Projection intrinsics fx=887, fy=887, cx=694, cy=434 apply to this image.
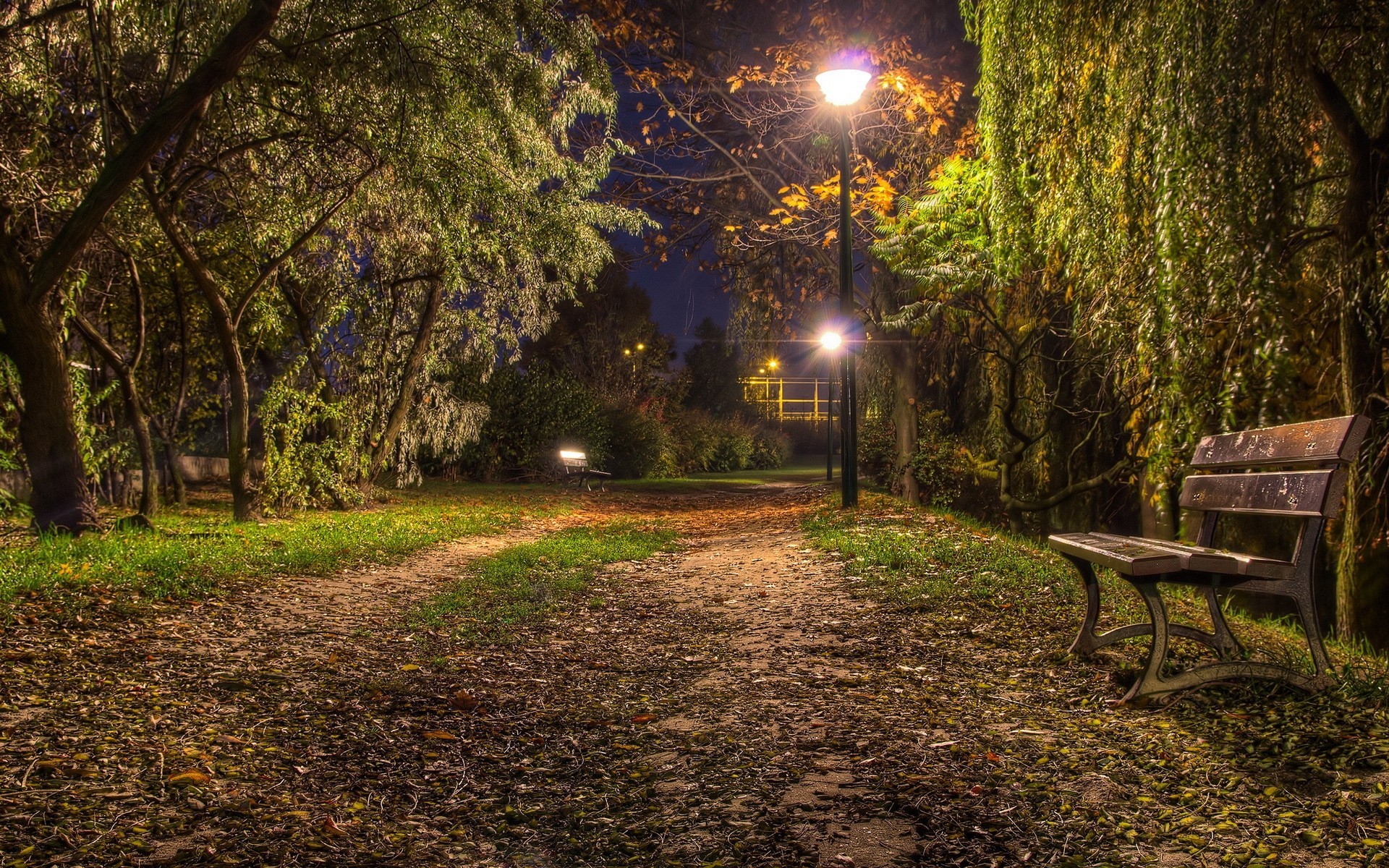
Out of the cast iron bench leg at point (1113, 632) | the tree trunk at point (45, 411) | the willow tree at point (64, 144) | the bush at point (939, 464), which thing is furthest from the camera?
the bush at point (939, 464)

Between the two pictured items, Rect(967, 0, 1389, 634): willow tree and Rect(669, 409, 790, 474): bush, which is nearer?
Rect(967, 0, 1389, 634): willow tree

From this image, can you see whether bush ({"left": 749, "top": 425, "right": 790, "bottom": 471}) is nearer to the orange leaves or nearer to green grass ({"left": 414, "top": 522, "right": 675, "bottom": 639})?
green grass ({"left": 414, "top": 522, "right": 675, "bottom": 639})

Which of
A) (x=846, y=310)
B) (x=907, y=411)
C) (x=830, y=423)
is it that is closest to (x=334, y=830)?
(x=846, y=310)

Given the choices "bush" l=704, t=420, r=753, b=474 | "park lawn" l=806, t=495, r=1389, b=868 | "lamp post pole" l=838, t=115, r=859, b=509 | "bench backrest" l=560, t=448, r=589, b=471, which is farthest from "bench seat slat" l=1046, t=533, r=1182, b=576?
"bush" l=704, t=420, r=753, b=474

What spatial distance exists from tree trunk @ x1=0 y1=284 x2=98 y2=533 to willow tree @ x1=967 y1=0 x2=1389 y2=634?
9688 mm

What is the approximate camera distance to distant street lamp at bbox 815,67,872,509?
37.9ft

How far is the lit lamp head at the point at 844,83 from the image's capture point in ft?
37.6

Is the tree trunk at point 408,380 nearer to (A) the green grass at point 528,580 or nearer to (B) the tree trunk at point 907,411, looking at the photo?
(A) the green grass at point 528,580

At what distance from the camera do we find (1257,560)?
3.81m

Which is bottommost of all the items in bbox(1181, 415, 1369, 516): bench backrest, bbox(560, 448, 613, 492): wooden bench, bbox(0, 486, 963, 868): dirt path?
bbox(0, 486, 963, 868): dirt path

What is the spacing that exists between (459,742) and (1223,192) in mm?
5157

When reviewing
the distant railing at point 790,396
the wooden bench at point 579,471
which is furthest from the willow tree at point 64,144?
the distant railing at point 790,396

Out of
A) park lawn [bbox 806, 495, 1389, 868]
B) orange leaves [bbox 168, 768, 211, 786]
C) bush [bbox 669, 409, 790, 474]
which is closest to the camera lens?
park lawn [bbox 806, 495, 1389, 868]

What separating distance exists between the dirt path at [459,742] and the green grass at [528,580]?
34 cm
